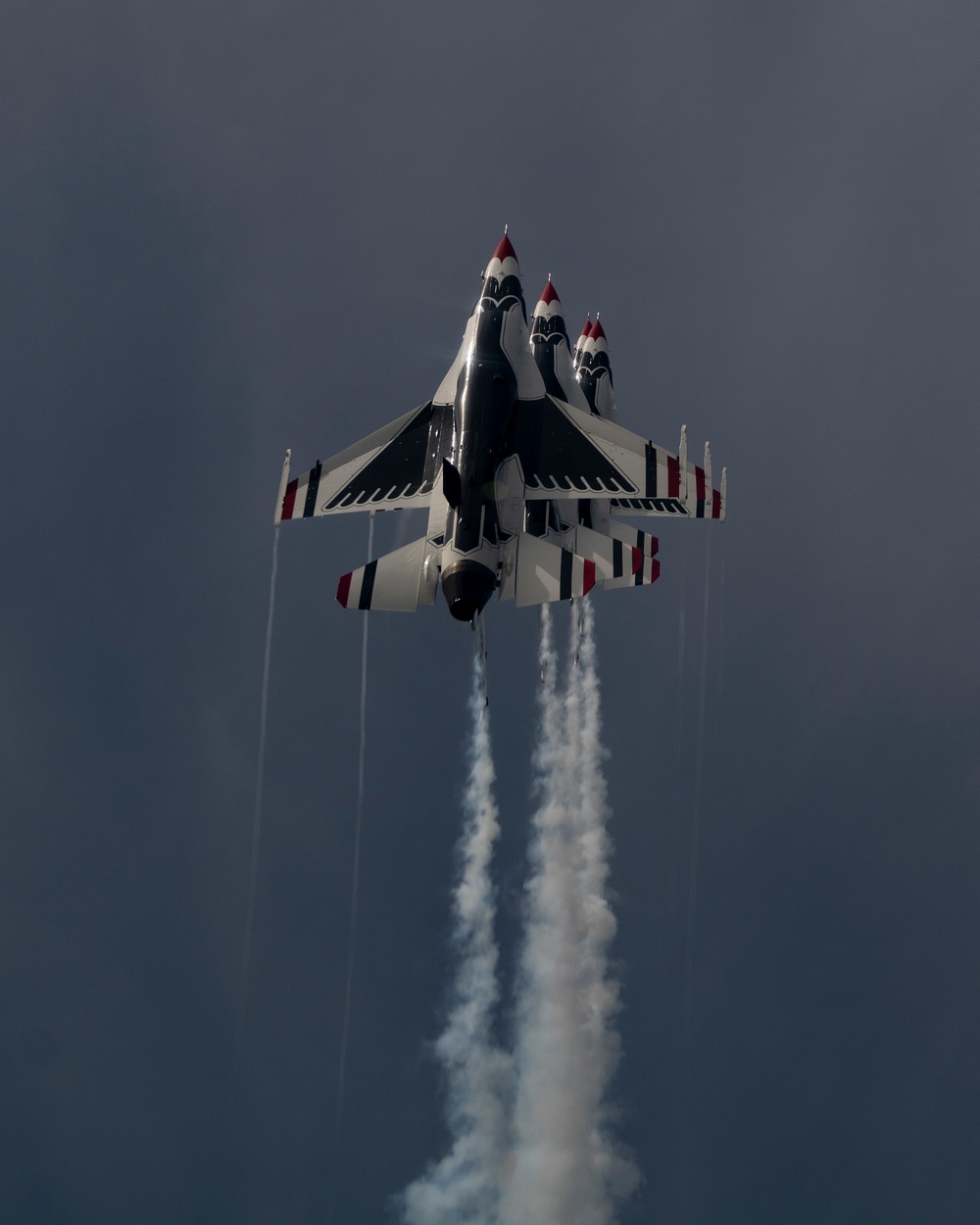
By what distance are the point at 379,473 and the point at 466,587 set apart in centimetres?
957

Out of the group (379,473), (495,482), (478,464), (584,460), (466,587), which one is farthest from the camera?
(379,473)

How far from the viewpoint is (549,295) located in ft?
281

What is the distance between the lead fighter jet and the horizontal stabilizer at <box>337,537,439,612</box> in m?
0.05

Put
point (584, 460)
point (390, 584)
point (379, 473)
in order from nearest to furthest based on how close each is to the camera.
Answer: point (390, 584)
point (584, 460)
point (379, 473)

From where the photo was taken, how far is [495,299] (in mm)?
73688

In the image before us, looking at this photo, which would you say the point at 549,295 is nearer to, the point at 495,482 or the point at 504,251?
the point at 504,251

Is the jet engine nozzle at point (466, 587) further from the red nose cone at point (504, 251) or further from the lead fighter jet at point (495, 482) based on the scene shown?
the red nose cone at point (504, 251)

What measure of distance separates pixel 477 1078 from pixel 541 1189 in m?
5.95

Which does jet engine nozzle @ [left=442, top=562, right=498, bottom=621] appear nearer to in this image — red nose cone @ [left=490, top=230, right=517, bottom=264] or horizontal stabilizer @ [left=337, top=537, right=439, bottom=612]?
horizontal stabilizer @ [left=337, top=537, right=439, bottom=612]

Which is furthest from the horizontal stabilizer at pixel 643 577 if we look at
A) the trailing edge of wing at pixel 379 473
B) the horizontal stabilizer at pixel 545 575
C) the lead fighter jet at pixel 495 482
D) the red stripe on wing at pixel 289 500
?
the red stripe on wing at pixel 289 500

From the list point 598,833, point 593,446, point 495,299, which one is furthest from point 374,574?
point 598,833

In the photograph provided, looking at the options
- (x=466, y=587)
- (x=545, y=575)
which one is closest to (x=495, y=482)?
(x=545, y=575)

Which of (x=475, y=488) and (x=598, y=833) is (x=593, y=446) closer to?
(x=475, y=488)

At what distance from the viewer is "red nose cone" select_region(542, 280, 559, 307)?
279 feet
